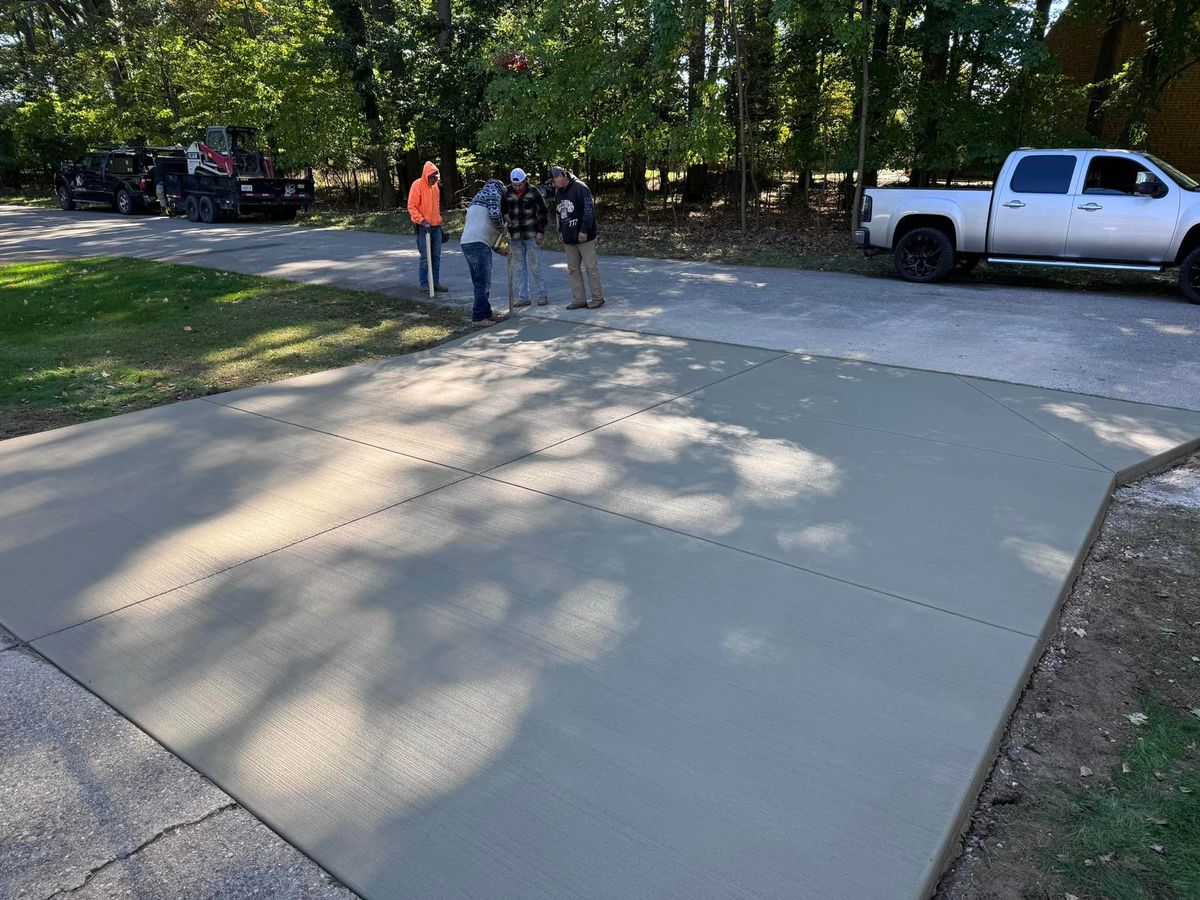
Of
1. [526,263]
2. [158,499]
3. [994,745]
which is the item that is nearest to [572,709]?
[994,745]

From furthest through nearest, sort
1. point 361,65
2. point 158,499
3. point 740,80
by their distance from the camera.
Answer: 1. point 361,65
2. point 740,80
3. point 158,499

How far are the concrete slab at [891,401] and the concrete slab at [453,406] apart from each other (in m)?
0.93

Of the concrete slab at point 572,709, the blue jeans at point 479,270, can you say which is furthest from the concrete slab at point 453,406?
the blue jeans at point 479,270

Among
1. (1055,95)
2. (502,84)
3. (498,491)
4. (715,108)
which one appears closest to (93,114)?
(502,84)

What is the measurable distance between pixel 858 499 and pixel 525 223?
6883mm

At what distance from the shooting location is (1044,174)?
1092cm

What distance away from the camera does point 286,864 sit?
2.53m

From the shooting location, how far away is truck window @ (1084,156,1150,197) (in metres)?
10.5

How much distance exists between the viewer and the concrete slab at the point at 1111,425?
18.4 ft

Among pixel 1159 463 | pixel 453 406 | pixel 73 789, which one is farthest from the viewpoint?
pixel 453 406

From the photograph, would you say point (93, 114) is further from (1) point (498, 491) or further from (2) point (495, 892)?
(2) point (495, 892)

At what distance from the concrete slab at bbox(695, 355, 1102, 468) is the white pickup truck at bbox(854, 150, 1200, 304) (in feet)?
15.9

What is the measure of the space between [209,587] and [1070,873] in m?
3.72

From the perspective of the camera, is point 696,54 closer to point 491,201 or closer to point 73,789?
point 491,201
